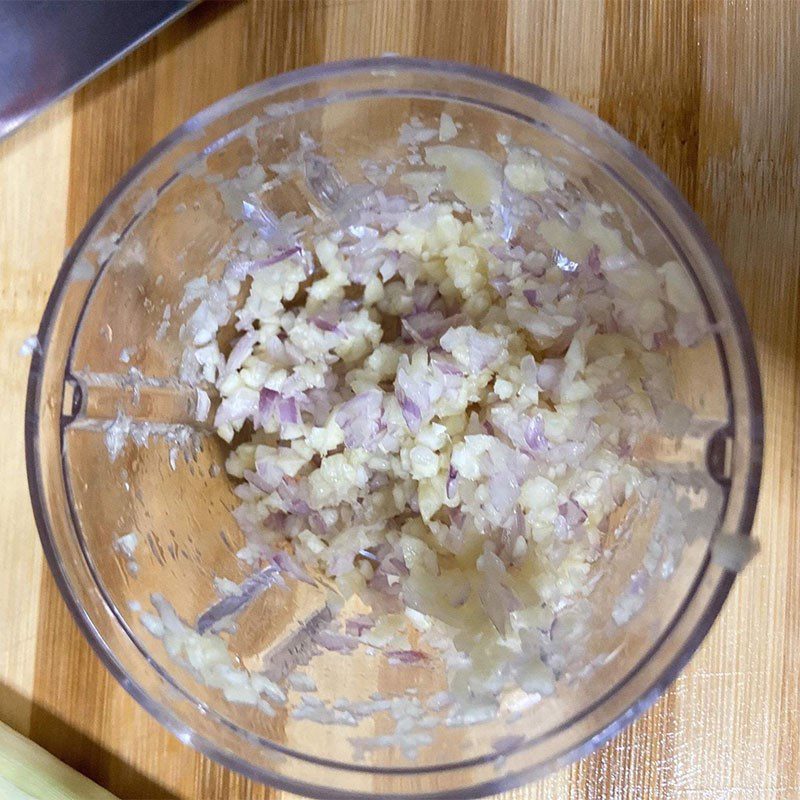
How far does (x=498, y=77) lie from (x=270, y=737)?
58cm

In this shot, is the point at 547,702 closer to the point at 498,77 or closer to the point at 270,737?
the point at 270,737

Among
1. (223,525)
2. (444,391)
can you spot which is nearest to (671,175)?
(444,391)

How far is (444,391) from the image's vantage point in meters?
0.71

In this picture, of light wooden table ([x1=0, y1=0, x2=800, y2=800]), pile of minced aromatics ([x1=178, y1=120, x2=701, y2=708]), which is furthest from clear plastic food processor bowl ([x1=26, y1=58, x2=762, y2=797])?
light wooden table ([x1=0, y1=0, x2=800, y2=800])

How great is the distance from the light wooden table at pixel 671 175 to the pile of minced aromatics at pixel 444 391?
14cm

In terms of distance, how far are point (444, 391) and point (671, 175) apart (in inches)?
11.6

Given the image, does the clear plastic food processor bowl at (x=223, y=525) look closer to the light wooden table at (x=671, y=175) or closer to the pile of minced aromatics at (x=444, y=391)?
the pile of minced aromatics at (x=444, y=391)

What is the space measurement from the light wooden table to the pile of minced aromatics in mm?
135

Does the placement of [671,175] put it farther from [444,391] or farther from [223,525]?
[223,525]

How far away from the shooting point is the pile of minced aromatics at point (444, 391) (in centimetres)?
69

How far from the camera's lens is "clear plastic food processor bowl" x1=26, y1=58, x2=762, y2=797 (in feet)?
2.05

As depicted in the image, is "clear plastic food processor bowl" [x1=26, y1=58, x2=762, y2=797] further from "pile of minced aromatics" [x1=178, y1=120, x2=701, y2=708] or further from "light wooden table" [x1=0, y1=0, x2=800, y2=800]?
"light wooden table" [x1=0, y1=0, x2=800, y2=800]

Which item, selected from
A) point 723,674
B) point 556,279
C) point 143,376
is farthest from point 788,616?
point 143,376

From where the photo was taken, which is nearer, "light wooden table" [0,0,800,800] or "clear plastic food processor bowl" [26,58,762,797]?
"clear plastic food processor bowl" [26,58,762,797]
